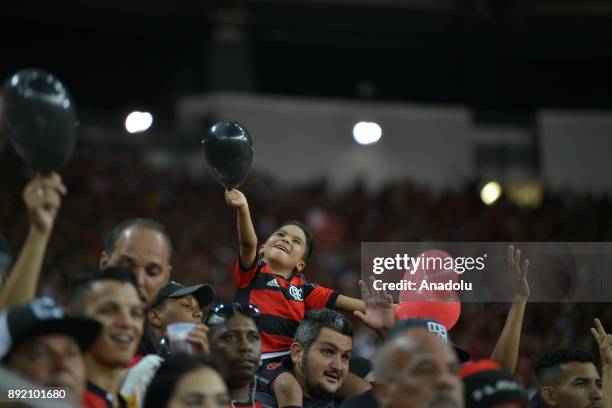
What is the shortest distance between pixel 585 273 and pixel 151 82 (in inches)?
531

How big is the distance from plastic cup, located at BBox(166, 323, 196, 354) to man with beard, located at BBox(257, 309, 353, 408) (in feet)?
2.82

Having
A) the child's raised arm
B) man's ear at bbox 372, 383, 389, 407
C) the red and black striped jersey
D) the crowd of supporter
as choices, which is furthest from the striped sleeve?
the crowd of supporter

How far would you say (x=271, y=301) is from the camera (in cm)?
495

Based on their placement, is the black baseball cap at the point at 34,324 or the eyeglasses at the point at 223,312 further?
the eyeglasses at the point at 223,312

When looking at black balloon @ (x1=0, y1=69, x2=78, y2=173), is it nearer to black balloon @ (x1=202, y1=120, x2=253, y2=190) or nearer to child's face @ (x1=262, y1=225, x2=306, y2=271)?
black balloon @ (x1=202, y1=120, x2=253, y2=190)

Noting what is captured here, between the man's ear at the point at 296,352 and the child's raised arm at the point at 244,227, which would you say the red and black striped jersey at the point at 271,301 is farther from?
the man's ear at the point at 296,352

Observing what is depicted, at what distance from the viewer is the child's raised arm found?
4500 mm

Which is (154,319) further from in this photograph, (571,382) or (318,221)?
(318,221)

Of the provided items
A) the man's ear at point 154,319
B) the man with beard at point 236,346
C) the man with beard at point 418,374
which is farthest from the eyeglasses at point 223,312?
the man with beard at point 418,374

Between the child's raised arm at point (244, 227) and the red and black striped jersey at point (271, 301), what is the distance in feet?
0.22

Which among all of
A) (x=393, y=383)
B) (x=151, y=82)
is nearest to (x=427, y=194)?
(x=151, y=82)

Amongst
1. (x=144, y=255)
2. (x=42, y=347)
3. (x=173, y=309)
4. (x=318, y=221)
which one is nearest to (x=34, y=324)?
(x=42, y=347)

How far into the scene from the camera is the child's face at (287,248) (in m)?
5.03

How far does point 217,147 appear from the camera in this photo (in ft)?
14.3
